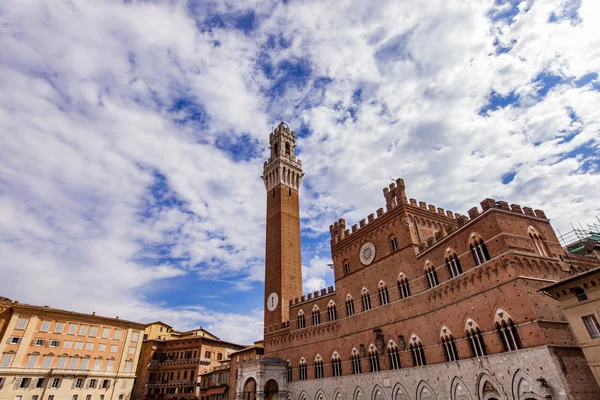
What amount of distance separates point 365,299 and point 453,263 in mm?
9554

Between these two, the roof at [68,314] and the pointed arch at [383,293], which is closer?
the pointed arch at [383,293]

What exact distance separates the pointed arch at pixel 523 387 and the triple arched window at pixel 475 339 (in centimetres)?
200

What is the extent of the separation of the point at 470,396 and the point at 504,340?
4.04 metres

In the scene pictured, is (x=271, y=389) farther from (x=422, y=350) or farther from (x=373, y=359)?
(x=422, y=350)

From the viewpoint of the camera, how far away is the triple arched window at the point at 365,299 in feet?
92.5

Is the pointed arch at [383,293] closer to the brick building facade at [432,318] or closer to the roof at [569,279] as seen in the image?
the brick building facade at [432,318]

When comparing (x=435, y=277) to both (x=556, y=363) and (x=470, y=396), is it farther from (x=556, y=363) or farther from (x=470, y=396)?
(x=556, y=363)

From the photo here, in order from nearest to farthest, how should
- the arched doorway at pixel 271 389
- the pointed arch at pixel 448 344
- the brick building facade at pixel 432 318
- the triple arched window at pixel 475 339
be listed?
the brick building facade at pixel 432 318
the triple arched window at pixel 475 339
the pointed arch at pixel 448 344
the arched doorway at pixel 271 389

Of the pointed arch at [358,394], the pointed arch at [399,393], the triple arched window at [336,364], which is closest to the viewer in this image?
the pointed arch at [399,393]

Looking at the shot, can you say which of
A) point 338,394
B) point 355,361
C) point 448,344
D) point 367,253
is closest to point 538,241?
point 448,344

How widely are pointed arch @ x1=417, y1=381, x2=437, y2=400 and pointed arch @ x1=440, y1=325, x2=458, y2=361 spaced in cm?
245

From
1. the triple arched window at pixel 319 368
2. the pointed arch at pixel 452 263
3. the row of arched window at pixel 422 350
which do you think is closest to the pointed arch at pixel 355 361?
the row of arched window at pixel 422 350

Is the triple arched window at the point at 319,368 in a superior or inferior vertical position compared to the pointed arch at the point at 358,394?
superior

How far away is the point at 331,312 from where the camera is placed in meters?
32.4
